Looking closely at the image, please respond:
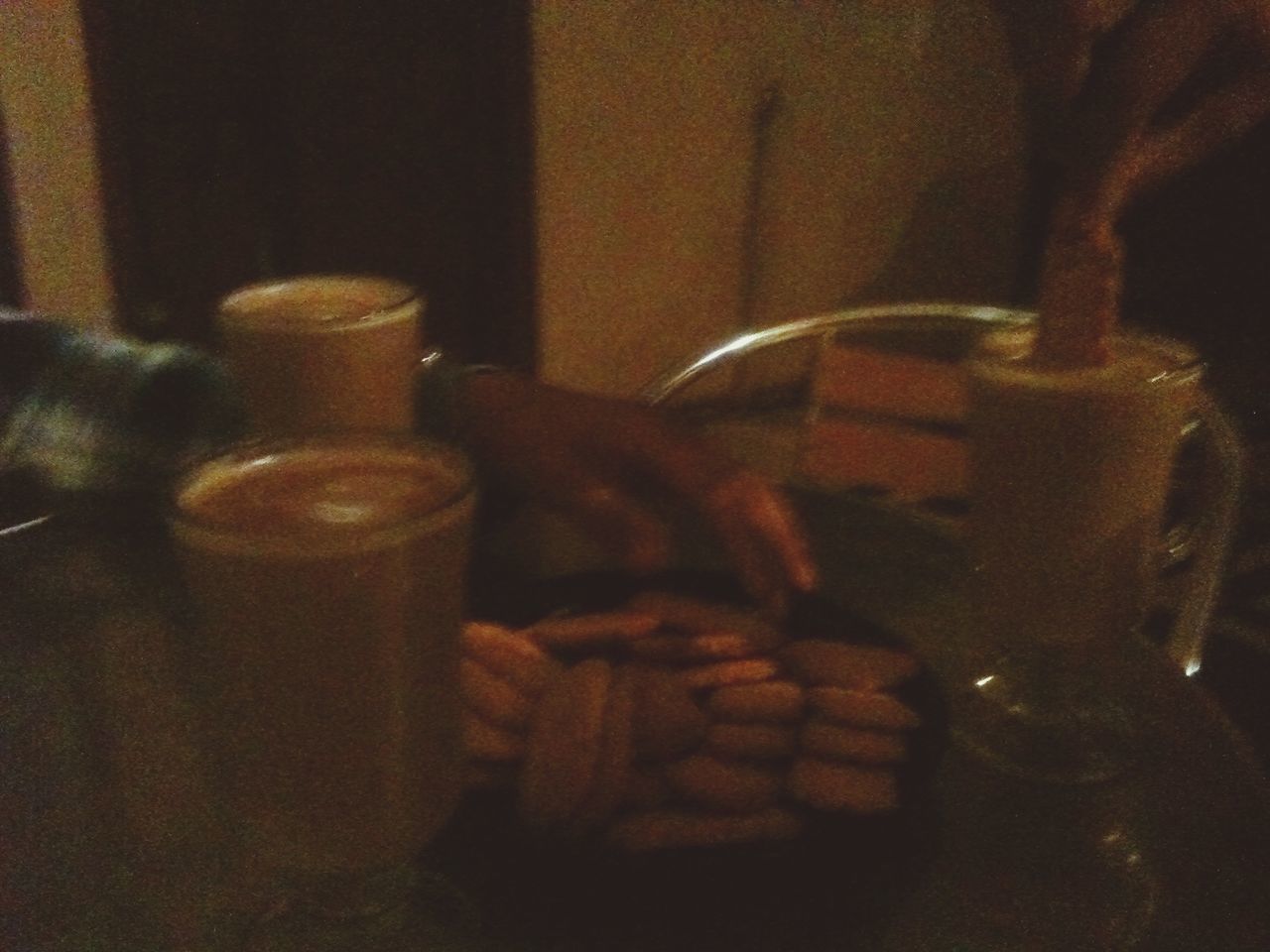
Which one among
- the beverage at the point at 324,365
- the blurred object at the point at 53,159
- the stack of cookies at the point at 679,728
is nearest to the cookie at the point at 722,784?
the stack of cookies at the point at 679,728

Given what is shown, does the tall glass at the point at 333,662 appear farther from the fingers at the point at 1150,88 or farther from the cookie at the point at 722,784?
the fingers at the point at 1150,88

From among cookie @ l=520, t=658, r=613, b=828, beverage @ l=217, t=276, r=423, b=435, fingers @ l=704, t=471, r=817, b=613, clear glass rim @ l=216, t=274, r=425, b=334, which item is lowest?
cookie @ l=520, t=658, r=613, b=828

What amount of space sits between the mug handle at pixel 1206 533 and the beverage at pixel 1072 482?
313 mm

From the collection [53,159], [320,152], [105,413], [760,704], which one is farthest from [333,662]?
[320,152]

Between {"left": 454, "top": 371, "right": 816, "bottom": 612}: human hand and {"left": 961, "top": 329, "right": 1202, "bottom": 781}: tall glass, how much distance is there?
111mm

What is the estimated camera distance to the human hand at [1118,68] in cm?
56

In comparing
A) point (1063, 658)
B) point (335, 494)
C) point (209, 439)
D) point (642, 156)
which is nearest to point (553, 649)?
point (335, 494)

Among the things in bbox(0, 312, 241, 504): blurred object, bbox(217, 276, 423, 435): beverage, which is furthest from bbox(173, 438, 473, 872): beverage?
bbox(0, 312, 241, 504): blurred object

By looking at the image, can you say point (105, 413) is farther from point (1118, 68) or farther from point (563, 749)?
point (1118, 68)

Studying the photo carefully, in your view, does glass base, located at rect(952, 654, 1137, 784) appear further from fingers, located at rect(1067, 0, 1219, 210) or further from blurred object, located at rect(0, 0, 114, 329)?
blurred object, located at rect(0, 0, 114, 329)

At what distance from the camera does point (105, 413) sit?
1163 mm

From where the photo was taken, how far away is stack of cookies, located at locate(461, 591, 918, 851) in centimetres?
51

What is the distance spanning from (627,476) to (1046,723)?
0.28m

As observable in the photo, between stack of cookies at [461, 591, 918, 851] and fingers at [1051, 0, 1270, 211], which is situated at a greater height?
fingers at [1051, 0, 1270, 211]
